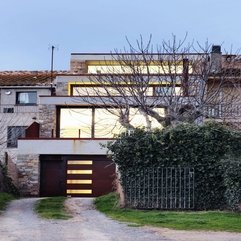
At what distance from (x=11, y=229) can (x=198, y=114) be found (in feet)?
44.7

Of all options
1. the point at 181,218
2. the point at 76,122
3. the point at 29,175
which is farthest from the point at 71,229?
the point at 76,122

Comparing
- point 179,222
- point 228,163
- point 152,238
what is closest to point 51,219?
point 179,222

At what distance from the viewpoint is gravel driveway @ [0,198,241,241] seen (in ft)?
42.1

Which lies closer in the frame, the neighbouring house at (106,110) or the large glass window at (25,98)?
the neighbouring house at (106,110)

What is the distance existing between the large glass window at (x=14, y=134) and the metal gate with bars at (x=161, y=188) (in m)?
20.2

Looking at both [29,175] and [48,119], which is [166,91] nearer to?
[48,119]

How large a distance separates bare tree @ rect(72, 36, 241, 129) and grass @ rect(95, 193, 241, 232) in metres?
6.49

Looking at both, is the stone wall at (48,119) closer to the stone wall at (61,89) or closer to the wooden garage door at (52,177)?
the stone wall at (61,89)

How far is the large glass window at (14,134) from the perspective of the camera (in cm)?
3916

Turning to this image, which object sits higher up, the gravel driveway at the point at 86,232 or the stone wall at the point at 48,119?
the stone wall at the point at 48,119

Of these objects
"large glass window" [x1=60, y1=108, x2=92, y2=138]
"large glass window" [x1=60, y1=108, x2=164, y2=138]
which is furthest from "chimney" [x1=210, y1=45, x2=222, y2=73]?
"large glass window" [x1=60, y1=108, x2=92, y2=138]

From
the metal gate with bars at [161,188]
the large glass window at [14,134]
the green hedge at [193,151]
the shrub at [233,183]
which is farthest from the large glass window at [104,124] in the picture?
the shrub at [233,183]

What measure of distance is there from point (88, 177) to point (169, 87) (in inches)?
275

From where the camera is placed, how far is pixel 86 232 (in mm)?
13945
